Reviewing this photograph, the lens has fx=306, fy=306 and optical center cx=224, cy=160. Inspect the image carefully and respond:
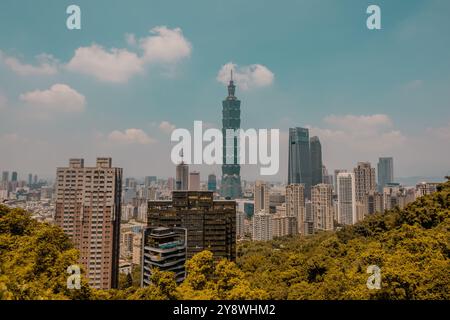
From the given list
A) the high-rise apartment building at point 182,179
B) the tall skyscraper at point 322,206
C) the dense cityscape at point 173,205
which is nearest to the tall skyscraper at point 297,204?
the dense cityscape at point 173,205

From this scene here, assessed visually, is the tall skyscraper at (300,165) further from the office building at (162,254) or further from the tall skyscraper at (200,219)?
the office building at (162,254)

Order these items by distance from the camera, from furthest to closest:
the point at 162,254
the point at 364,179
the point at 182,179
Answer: the point at 364,179 → the point at 182,179 → the point at 162,254

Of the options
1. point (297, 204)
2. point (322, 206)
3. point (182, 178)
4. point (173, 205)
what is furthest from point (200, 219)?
point (297, 204)

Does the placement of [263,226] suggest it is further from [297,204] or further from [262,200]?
[297,204]

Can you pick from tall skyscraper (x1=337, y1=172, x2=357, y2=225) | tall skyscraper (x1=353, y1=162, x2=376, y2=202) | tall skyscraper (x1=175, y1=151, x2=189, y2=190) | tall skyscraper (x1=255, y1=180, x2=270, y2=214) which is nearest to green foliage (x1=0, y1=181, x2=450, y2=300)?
tall skyscraper (x1=175, y1=151, x2=189, y2=190)

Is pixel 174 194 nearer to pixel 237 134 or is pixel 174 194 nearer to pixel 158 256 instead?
pixel 158 256

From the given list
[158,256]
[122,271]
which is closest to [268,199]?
[122,271]
